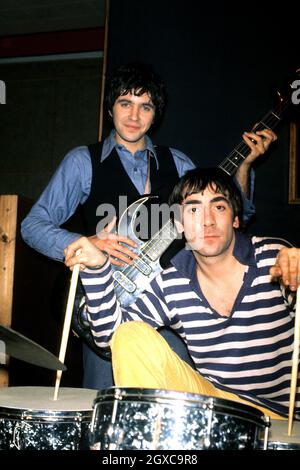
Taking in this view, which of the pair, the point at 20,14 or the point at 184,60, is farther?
the point at 20,14

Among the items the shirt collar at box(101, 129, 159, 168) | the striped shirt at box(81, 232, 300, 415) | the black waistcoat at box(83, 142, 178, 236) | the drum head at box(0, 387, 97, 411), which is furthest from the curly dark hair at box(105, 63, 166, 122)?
the drum head at box(0, 387, 97, 411)

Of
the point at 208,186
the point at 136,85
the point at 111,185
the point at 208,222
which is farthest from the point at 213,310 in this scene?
the point at 136,85

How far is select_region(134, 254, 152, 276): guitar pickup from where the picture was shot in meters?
2.12

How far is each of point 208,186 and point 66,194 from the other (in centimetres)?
65

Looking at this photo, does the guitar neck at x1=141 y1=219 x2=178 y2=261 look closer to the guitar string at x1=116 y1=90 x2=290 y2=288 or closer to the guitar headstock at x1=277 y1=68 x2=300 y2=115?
the guitar string at x1=116 y1=90 x2=290 y2=288

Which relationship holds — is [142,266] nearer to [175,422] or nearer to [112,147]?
[112,147]

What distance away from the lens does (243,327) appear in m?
1.69

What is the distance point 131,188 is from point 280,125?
86 cm

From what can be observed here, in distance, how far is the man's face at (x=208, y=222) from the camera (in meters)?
1.81

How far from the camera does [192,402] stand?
1115mm

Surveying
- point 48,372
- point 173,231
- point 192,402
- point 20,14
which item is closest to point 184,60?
point 173,231

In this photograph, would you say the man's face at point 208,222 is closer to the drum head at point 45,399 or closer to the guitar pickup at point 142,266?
the guitar pickup at point 142,266
